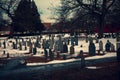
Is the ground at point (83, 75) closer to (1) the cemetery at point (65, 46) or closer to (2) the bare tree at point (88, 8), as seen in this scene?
(1) the cemetery at point (65, 46)

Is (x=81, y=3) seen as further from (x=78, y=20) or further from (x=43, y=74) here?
(x=43, y=74)

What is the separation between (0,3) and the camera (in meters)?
53.5

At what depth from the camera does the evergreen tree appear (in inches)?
2254

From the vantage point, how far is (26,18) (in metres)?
57.4

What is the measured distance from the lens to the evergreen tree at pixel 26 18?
57.2 m

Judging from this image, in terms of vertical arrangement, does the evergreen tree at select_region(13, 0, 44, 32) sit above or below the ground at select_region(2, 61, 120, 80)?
above

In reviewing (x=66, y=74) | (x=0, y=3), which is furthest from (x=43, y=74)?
(x=0, y=3)

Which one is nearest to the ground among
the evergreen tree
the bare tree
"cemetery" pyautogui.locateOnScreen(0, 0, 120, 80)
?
"cemetery" pyautogui.locateOnScreen(0, 0, 120, 80)

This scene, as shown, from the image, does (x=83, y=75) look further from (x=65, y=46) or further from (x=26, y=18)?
(x=26, y=18)

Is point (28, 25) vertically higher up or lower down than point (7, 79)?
higher up

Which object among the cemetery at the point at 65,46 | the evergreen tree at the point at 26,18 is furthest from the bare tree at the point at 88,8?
the evergreen tree at the point at 26,18

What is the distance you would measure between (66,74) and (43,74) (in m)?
1.08

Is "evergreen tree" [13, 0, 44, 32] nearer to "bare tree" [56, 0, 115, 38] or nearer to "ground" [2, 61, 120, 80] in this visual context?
"bare tree" [56, 0, 115, 38]

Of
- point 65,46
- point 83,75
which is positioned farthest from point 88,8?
point 83,75
